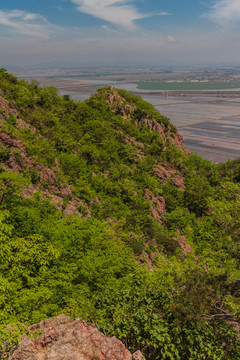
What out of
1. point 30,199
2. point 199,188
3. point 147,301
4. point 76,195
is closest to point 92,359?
point 147,301

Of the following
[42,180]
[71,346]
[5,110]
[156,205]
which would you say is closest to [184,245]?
[156,205]

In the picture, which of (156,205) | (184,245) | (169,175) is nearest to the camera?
(184,245)

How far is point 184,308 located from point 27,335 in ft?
21.5

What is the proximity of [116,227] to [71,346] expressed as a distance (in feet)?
53.8

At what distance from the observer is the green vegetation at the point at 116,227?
36.3 feet

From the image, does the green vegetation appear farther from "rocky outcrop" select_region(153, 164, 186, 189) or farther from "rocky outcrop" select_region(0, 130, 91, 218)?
"rocky outcrop" select_region(153, 164, 186, 189)

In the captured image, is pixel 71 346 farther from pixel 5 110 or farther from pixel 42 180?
pixel 5 110

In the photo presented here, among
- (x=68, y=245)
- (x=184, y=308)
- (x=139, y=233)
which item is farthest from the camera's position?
(x=139, y=233)

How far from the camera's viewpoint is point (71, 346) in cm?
882

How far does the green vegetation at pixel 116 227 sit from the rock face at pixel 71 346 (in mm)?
688

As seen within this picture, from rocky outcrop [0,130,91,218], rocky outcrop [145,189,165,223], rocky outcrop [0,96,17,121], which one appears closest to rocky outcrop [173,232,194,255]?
rocky outcrop [145,189,165,223]

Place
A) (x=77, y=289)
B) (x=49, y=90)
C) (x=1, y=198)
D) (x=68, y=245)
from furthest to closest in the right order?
1. (x=49, y=90)
2. (x=1, y=198)
3. (x=68, y=245)
4. (x=77, y=289)

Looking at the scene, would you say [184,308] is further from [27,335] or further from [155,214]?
[155,214]

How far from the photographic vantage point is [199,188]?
4003 centimetres
